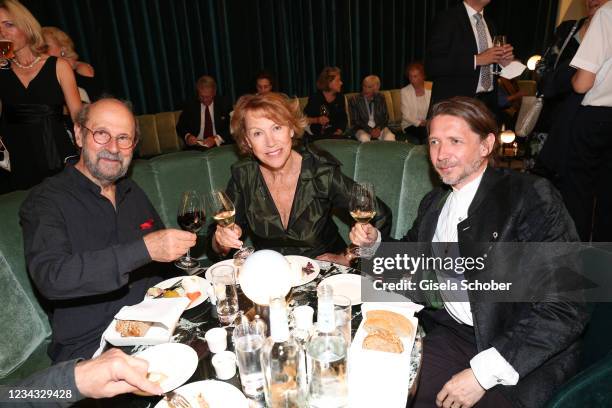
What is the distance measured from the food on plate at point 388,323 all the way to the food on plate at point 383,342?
0.04 m

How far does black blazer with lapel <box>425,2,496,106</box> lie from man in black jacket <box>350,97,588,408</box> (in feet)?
5.92

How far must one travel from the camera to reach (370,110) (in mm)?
6449

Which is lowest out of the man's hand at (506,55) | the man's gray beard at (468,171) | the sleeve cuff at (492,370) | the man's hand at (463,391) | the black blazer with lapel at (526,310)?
the man's hand at (463,391)

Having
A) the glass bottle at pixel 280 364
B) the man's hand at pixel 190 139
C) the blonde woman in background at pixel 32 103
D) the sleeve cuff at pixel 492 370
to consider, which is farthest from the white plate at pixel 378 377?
the man's hand at pixel 190 139

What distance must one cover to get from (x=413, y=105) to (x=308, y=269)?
5245 millimetres

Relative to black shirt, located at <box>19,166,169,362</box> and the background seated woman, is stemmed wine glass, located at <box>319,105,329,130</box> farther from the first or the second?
black shirt, located at <box>19,166,169,362</box>

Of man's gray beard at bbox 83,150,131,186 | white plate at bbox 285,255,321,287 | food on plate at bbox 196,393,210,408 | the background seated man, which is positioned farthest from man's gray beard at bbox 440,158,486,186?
the background seated man

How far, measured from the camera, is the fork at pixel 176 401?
43.1 inches

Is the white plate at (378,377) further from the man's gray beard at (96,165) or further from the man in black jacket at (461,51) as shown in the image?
the man in black jacket at (461,51)

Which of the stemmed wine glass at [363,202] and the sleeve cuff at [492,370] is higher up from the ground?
the stemmed wine glass at [363,202]

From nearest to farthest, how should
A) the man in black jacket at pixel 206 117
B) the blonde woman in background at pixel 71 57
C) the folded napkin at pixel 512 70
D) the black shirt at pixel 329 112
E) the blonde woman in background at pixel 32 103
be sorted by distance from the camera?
the blonde woman in background at pixel 32 103, the folded napkin at pixel 512 70, the blonde woman in background at pixel 71 57, the man in black jacket at pixel 206 117, the black shirt at pixel 329 112

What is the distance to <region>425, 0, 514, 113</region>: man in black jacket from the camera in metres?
3.38

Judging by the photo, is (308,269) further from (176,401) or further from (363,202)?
(176,401)

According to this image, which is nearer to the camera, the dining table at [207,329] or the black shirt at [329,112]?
the dining table at [207,329]
